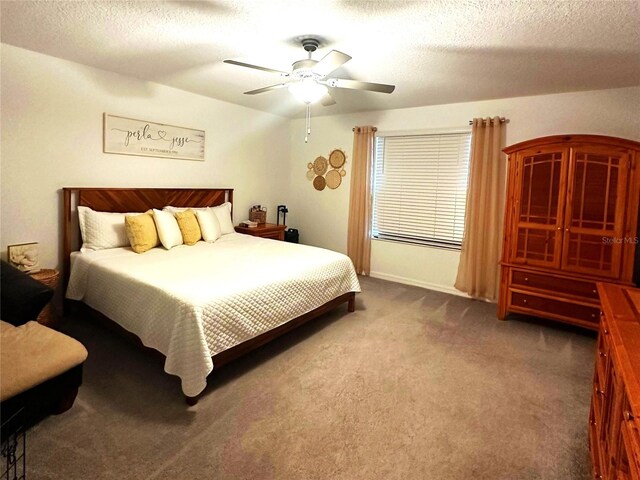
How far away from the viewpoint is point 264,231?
489 centimetres

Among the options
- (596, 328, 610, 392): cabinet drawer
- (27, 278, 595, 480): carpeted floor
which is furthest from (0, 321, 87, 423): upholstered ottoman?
(596, 328, 610, 392): cabinet drawer

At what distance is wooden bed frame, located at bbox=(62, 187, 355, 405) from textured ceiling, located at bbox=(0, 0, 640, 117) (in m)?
1.18

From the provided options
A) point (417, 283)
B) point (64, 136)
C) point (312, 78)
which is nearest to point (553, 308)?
point (417, 283)

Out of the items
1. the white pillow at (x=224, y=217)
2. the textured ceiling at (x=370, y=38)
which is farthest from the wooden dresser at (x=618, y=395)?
the white pillow at (x=224, y=217)

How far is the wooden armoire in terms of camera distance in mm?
3053

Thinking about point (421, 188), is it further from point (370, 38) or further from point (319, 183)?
point (370, 38)

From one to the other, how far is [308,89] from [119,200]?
2299mm

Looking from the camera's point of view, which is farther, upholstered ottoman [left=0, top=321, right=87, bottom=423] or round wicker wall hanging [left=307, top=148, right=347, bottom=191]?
round wicker wall hanging [left=307, top=148, right=347, bottom=191]

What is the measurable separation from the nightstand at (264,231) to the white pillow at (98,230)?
5.33ft

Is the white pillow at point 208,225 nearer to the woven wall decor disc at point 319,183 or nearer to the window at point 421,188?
the woven wall decor disc at point 319,183

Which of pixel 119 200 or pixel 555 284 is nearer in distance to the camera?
pixel 555 284

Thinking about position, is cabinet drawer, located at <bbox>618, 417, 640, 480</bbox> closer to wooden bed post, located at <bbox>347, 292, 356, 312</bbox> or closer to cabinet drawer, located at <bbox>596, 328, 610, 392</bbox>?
cabinet drawer, located at <bbox>596, 328, 610, 392</bbox>

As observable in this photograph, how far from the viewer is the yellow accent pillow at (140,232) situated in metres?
3.36

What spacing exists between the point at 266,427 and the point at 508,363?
190 centimetres
